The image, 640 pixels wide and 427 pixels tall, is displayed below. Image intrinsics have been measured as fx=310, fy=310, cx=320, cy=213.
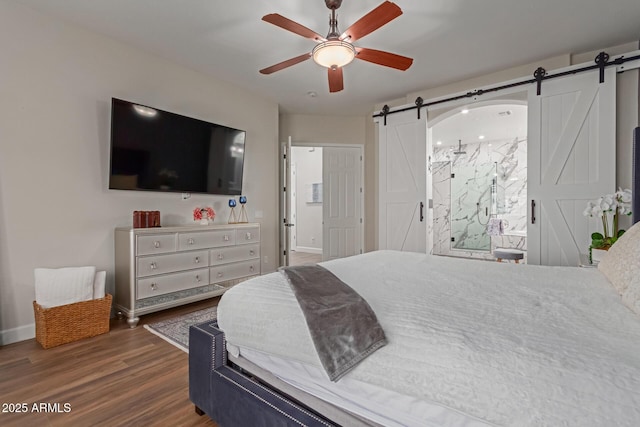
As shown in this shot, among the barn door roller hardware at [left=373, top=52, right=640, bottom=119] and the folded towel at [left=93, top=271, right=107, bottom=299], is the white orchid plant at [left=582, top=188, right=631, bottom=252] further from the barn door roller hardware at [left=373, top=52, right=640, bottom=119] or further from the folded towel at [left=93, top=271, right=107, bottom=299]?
the folded towel at [left=93, top=271, right=107, bottom=299]

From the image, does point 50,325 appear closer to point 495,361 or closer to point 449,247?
point 495,361

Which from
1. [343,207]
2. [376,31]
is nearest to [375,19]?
[376,31]

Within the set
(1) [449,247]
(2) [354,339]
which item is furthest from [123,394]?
(1) [449,247]

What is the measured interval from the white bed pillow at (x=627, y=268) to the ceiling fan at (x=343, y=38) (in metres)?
1.69

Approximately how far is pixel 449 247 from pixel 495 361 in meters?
6.93

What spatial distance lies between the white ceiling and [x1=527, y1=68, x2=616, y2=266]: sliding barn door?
1.56ft

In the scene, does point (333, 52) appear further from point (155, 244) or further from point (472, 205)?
point (472, 205)

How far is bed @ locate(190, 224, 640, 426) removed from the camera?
2.36 ft

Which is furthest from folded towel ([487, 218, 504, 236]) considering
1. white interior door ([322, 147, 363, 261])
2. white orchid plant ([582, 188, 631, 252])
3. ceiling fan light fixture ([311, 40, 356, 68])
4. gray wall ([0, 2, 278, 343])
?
gray wall ([0, 2, 278, 343])

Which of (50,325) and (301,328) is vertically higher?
(301,328)

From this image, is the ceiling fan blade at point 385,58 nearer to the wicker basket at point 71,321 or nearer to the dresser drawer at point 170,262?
the dresser drawer at point 170,262

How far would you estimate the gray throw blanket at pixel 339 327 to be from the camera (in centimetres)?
96

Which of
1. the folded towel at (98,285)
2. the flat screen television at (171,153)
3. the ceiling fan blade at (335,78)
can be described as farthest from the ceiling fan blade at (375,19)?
the folded towel at (98,285)

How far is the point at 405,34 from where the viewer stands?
2.89 m
